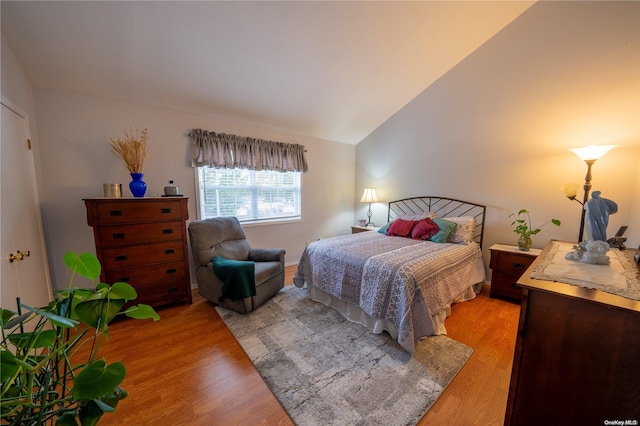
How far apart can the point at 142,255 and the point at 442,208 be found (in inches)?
150

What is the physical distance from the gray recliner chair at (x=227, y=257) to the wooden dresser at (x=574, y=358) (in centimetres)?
211

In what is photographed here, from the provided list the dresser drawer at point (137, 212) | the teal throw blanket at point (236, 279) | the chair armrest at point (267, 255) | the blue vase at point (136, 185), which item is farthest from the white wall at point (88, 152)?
the teal throw blanket at point (236, 279)

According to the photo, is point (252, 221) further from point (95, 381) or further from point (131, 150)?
point (95, 381)

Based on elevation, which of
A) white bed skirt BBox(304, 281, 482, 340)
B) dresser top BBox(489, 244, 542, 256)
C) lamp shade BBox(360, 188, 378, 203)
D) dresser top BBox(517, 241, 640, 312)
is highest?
lamp shade BBox(360, 188, 378, 203)

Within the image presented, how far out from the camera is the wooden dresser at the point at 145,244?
7.11 ft

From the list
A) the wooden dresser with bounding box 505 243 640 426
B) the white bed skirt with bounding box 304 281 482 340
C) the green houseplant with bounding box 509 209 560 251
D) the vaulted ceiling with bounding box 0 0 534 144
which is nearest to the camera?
the wooden dresser with bounding box 505 243 640 426

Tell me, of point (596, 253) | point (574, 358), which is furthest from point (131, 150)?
point (596, 253)

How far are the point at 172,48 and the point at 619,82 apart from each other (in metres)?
4.20

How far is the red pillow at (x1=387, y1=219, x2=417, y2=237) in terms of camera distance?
3156 mm

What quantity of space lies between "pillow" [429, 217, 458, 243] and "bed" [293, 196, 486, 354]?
1 cm

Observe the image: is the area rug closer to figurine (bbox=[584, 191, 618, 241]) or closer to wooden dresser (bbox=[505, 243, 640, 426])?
wooden dresser (bbox=[505, 243, 640, 426])

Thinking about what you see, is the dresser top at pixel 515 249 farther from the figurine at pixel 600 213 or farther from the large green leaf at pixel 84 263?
the large green leaf at pixel 84 263

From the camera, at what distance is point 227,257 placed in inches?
108

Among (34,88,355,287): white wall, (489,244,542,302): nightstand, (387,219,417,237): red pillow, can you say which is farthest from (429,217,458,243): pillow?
(34,88,355,287): white wall
